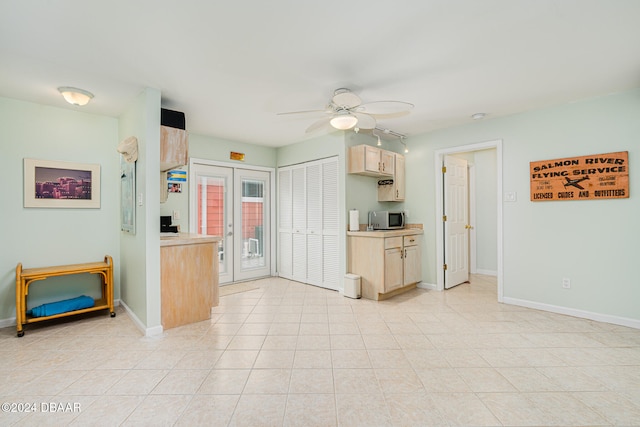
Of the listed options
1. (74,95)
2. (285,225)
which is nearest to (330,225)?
(285,225)

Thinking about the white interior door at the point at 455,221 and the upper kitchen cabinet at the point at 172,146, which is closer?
the upper kitchen cabinet at the point at 172,146

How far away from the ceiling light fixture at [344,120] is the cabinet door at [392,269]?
1.96 m

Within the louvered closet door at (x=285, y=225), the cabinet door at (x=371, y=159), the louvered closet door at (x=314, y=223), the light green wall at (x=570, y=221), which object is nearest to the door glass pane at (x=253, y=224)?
the louvered closet door at (x=285, y=225)

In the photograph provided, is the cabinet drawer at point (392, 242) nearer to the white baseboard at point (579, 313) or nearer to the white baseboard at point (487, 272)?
the white baseboard at point (579, 313)

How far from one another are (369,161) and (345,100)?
183cm

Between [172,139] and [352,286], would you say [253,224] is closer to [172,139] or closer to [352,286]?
[352,286]

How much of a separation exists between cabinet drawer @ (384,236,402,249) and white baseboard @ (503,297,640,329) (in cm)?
159

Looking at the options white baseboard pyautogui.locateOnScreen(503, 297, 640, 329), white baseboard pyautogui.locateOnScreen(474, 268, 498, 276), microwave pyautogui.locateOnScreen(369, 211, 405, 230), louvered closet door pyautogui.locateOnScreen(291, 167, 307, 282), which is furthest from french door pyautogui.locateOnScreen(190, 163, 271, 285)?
white baseboard pyautogui.locateOnScreen(474, 268, 498, 276)

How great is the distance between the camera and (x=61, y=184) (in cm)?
364

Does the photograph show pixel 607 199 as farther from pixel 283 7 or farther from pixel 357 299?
pixel 283 7

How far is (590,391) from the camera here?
2.09 meters

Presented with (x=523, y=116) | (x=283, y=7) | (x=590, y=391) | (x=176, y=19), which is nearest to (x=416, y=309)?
(x=590, y=391)

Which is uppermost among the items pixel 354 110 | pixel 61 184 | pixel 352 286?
pixel 354 110

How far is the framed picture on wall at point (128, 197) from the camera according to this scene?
3.33 m
